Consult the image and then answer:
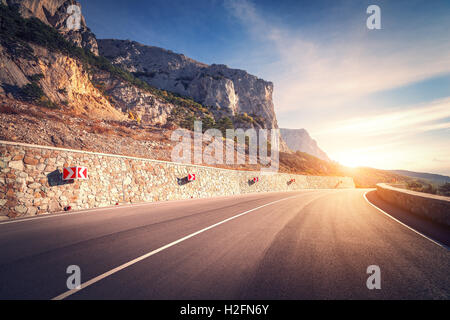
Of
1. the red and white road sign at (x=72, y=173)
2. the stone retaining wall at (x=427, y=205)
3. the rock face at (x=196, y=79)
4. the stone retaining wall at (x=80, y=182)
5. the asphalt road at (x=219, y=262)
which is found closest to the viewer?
the asphalt road at (x=219, y=262)

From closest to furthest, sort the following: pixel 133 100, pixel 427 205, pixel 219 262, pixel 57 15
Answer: pixel 219 262 < pixel 427 205 < pixel 133 100 < pixel 57 15

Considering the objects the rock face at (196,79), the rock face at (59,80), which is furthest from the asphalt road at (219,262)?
the rock face at (196,79)

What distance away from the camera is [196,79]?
97.6m

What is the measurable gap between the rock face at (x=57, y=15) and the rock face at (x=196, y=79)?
71.1 feet

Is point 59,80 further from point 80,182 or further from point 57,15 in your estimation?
point 57,15

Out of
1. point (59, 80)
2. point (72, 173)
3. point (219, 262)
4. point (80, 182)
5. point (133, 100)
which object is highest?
point (133, 100)

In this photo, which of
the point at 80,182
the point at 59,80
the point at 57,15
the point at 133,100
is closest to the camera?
the point at 80,182

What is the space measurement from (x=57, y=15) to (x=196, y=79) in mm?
52524

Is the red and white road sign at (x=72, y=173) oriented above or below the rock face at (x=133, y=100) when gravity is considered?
below

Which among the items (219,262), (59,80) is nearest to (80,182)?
(219,262)

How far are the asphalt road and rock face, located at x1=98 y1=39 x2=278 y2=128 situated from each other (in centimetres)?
8935

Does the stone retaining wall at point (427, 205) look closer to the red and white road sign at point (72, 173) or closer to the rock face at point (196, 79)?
the red and white road sign at point (72, 173)

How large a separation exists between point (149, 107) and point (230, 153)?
99.3ft

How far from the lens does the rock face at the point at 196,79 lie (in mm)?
93062
